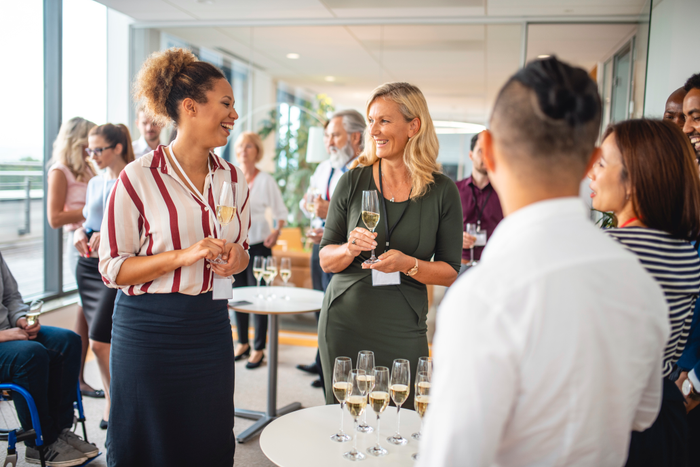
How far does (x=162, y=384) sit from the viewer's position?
1.83 meters

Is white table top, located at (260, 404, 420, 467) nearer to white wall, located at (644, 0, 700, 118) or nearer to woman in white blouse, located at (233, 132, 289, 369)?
woman in white blouse, located at (233, 132, 289, 369)

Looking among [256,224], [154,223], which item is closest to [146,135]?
[256,224]

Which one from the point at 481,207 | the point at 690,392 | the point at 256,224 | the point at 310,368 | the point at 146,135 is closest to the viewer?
the point at 690,392

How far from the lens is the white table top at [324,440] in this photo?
4.72 ft

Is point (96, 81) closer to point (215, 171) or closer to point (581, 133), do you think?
point (215, 171)

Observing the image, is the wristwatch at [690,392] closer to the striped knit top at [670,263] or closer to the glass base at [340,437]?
the striped knit top at [670,263]

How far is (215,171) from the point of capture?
78.9 inches

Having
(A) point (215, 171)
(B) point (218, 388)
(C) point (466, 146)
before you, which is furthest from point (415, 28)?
(B) point (218, 388)

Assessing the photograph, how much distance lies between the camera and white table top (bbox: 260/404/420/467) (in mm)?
1439

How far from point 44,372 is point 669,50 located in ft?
14.7

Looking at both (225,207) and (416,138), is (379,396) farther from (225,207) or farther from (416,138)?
(416,138)

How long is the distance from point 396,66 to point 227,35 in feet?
5.86

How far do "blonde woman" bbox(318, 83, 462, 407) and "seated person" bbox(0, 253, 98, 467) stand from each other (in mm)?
1434

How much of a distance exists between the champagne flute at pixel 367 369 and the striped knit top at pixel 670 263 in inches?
29.5
